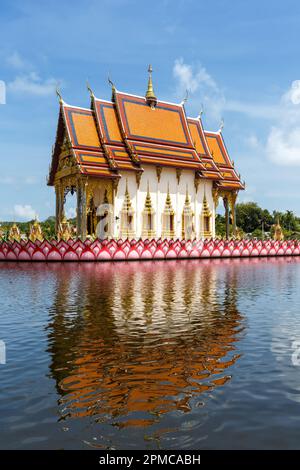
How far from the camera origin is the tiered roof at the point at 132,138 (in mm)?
33688

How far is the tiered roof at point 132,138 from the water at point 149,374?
922 inches

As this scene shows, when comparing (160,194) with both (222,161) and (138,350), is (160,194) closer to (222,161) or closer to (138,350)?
(222,161)

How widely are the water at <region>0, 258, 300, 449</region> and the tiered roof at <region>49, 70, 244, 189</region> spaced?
2341 centimetres

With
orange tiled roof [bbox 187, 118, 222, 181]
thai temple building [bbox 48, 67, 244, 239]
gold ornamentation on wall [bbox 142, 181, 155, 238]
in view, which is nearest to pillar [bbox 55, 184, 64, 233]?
thai temple building [bbox 48, 67, 244, 239]

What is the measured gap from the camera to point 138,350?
6.86 meters

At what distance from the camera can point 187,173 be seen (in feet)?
127

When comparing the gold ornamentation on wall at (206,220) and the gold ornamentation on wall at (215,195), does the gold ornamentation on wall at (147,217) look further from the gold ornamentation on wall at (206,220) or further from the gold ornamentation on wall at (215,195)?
the gold ornamentation on wall at (215,195)

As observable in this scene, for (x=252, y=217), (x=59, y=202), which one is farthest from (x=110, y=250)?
(x=252, y=217)

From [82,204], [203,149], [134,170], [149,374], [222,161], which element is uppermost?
[203,149]

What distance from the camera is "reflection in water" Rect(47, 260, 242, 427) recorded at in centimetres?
483

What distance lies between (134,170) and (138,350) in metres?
28.4

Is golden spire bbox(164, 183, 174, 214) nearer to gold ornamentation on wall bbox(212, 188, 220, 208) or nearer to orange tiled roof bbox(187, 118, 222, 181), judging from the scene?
orange tiled roof bbox(187, 118, 222, 181)

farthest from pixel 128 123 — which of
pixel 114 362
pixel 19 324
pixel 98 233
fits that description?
pixel 114 362
